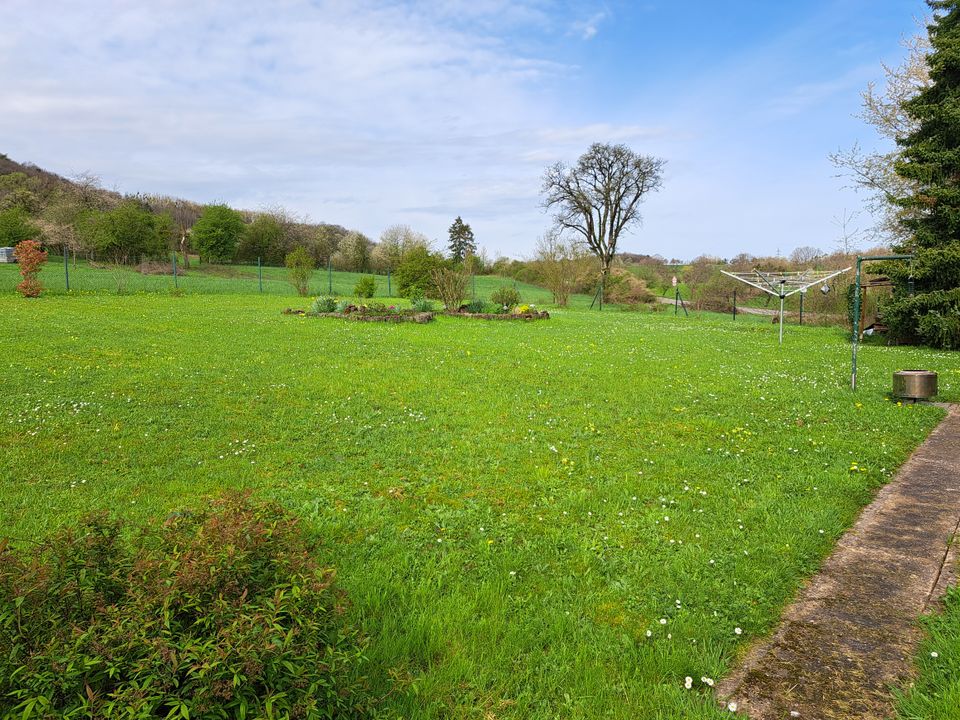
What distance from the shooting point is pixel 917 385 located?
724 centimetres

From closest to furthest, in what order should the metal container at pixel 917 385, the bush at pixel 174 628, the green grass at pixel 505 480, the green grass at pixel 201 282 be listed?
the bush at pixel 174 628 → the green grass at pixel 505 480 → the metal container at pixel 917 385 → the green grass at pixel 201 282

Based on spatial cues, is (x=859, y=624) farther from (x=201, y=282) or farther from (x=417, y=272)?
(x=201, y=282)

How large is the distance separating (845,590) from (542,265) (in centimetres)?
2928

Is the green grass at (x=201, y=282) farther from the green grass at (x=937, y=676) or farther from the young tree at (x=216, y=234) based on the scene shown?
the green grass at (x=937, y=676)

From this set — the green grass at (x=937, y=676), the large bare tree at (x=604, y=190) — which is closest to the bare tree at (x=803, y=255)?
the large bare tree at (x=604, y=190)

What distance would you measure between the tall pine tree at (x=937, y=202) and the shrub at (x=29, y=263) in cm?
2518

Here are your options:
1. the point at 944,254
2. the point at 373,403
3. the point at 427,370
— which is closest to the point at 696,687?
the point at 373,403

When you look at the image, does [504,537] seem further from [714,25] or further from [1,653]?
[714,25]

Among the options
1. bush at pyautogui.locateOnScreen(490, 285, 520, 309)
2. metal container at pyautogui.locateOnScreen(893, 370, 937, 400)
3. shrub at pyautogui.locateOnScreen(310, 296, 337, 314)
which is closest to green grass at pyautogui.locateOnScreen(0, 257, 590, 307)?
bush at pyautogui.locateOnScreen(490, 285, 520, 309)

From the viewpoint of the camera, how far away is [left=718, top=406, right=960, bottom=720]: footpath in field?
223 cm

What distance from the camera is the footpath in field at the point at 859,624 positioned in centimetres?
223

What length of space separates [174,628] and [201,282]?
3182 centimetres

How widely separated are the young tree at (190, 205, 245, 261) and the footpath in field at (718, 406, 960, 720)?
43435 millimetres

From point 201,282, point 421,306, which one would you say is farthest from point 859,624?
point 201,282
